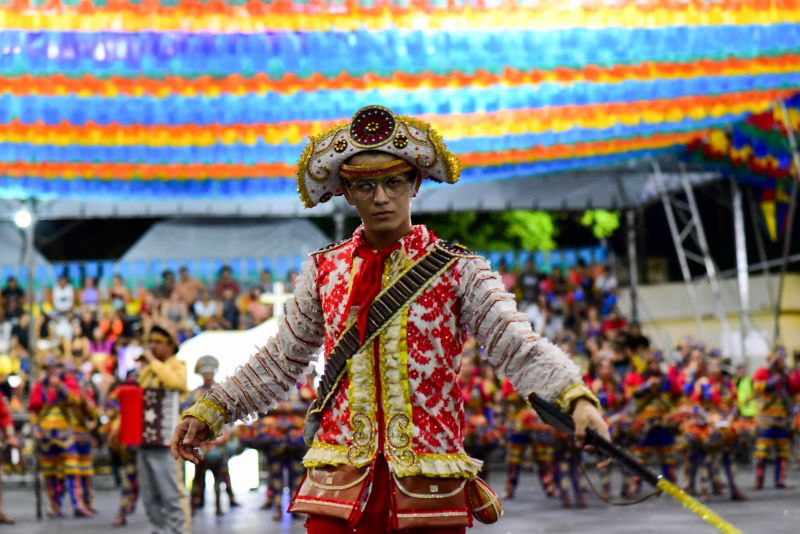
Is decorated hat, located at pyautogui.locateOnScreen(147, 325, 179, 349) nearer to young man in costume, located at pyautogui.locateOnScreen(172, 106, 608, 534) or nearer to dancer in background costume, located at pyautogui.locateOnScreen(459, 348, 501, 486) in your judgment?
dancer in background costume, located at pyautogui.locateOnScreen(459, 348, 501, 486)

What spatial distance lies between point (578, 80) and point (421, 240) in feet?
37.7

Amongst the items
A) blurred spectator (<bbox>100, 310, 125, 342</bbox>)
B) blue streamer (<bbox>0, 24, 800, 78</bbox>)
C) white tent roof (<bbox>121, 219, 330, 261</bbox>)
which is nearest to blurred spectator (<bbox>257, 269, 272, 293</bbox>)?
white tent roof (<bbox>121, 219, 330, 261</bbox>)

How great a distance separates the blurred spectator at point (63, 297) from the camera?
2536 centimetres

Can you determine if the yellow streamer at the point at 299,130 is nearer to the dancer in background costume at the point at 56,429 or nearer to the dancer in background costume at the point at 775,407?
the dancer in background costume at the point at 56,429

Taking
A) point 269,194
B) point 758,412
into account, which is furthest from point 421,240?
point 269,194

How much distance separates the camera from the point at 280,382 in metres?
4.84

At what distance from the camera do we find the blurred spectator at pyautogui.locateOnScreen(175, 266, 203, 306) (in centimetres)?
2524

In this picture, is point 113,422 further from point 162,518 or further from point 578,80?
point 578,80

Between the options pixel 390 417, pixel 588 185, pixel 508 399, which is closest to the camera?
pixel 390 417

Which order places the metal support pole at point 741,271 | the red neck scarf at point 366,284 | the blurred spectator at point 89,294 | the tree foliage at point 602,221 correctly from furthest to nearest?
the tree foliage at point 602,221, the blurred spectator at point 89,294, the metal support pole at point 741,271, the red neck scarf at point 366,284

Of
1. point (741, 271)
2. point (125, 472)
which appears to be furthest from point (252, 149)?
point (741, 271)

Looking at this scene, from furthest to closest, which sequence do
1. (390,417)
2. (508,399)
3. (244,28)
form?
(508,399) < (244,28) < (390,417)

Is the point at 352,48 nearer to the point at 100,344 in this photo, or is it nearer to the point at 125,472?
the point at 125,472

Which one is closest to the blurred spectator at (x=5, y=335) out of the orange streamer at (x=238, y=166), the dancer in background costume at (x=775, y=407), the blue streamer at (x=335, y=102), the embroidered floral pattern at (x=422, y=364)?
the orange streamer at (x=238, y=166)
